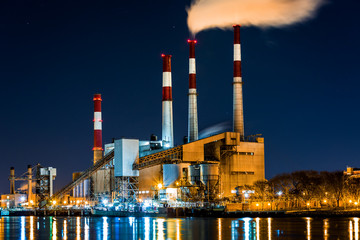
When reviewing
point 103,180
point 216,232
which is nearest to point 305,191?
point 216,232

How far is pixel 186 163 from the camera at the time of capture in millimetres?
77125

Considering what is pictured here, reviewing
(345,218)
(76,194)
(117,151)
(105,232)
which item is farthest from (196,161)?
(76,194)

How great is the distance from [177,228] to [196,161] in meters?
25.6

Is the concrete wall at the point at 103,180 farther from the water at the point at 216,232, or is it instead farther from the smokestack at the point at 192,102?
the water at the point at 216,232

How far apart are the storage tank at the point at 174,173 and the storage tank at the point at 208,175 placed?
259 centimetres

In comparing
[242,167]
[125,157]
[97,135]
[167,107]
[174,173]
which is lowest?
[174,173]

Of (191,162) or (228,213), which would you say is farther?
(191,162)

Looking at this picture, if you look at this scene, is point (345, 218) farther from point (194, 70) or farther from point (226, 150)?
point (194, 70)

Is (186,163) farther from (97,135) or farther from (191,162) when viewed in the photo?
(97,135)

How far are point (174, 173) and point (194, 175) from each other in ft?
9.31

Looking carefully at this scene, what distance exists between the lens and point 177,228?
52.8m

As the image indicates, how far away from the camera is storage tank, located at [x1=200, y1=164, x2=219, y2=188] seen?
7419 centimetres

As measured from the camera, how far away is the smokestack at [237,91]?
264ft

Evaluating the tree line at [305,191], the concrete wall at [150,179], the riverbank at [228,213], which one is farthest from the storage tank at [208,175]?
the concrete wall at [150,179]
